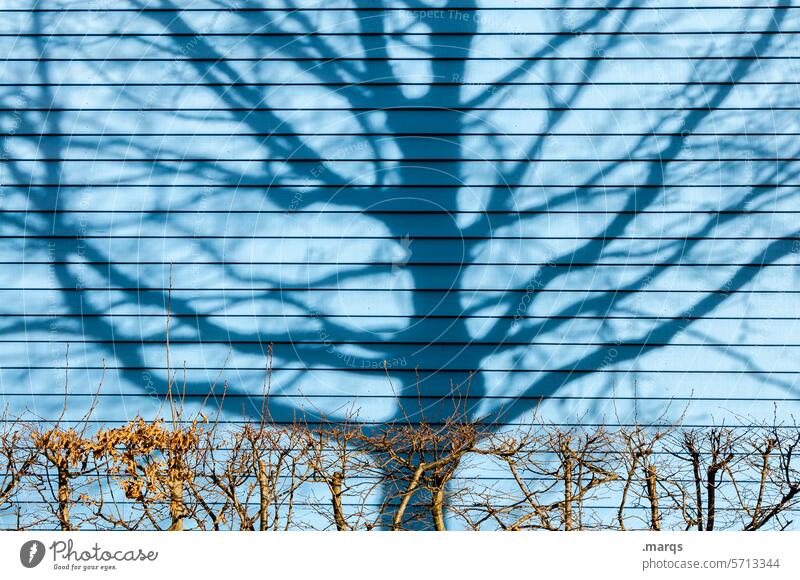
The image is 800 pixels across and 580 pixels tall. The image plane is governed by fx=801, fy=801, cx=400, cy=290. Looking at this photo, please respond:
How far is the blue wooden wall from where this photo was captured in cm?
471

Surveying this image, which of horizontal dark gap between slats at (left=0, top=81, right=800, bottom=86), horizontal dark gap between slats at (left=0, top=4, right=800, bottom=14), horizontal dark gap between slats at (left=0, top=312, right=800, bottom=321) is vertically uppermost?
horizontal dark gap between slats at (left=0, top=4, right=800, bottom=14)

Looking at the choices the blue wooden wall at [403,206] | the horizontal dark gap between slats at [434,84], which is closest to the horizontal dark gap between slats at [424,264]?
the blue wooden wall at [403,206]

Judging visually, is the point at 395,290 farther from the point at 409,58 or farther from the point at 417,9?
the point at 417,9

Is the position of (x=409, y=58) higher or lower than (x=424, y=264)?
higher

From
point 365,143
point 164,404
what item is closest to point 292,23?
point 365,143

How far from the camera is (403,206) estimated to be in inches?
188

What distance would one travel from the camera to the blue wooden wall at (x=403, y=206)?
4715mm

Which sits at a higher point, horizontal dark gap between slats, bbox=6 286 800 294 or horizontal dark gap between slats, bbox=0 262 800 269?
horizontal dark gap between slats, bbox=0 262 800 269

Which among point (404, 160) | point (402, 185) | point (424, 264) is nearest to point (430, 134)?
point (404, 160)

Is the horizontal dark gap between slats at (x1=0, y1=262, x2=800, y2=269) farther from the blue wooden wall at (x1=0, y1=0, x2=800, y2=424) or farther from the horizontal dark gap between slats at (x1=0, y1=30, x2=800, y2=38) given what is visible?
the horizontal dark gap between slats at (x1=0, y1=30, x2=800, y2=38)

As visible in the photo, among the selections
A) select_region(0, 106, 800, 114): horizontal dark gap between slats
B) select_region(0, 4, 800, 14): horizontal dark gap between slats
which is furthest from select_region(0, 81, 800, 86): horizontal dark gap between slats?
select_region(0, 4, 800, 14): horizontal dark gap between slats

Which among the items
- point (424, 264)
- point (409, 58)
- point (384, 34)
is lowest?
point (424, 264)

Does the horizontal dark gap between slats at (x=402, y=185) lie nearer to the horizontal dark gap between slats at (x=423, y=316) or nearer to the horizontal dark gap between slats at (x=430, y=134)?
the horizontal dark gap between slats at (x=430, y=134)
